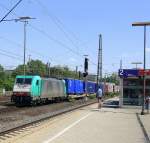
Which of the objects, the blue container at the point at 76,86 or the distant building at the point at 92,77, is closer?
the blue container at the point at 76,86

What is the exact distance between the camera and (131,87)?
4234 cm

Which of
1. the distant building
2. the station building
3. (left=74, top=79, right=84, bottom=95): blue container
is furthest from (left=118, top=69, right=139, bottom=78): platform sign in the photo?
the distant building

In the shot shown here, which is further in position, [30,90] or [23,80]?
[23,80]

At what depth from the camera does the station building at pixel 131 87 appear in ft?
137

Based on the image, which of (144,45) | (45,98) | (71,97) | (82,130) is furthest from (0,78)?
(82,130)

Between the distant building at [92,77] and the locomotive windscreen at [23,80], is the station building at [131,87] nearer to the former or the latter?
the locomotive windscreen at [23,80]

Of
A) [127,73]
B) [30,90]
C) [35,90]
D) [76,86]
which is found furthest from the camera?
[76,86]

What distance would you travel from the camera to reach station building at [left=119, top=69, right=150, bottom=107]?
4184 centimetres

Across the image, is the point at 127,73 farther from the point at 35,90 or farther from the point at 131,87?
the point at 35,90

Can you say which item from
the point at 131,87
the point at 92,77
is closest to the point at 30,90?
the point at 131,87

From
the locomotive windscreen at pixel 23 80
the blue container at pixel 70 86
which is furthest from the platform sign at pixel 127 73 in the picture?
the blue container at pixel 70 86

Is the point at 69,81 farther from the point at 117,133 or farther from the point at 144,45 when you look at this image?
the point at 117,133

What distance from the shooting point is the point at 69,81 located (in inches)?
2387

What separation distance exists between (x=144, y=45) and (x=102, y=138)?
17.6 m
